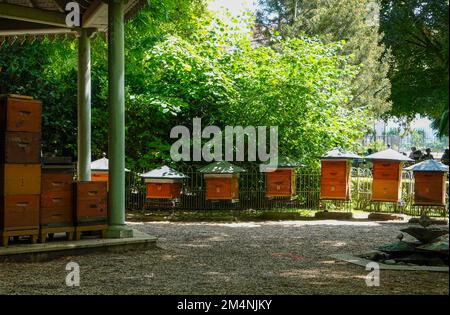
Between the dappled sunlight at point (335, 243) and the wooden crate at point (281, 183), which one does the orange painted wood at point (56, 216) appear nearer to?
the dappled sunlight at point (335, 243)

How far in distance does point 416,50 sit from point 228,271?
17.8m

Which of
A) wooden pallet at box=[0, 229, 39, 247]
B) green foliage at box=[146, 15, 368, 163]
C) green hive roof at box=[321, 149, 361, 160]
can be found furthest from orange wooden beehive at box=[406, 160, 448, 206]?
wooden pallet at box=[0, 229, 39, 247]

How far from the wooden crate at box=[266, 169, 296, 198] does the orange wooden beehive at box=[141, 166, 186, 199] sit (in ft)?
8.21

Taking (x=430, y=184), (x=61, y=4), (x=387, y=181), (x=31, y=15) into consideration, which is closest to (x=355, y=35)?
(x=387, y=181)

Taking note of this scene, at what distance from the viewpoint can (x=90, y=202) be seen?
952 cm

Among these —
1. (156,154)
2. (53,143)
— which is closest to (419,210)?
(156,154)

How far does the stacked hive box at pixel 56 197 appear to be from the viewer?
8992mm

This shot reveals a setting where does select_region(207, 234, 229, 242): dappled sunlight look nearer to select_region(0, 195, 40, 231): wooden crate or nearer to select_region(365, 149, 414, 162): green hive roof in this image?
select_region(0, 195, 40, 231): wooden crate

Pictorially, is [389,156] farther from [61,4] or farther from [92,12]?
[61,4]

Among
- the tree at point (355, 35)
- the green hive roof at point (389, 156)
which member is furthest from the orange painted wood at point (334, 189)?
the tree at point (355, 35)

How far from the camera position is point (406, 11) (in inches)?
797

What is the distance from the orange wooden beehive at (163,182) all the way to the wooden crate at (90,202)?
6334 millimetres

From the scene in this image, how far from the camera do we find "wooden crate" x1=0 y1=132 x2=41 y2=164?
335 inches
